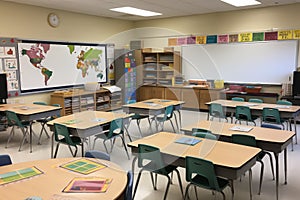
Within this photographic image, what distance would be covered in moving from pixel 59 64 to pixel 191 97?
13.0ft

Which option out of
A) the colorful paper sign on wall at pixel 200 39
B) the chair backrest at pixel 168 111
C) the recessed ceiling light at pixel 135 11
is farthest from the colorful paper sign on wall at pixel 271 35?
the chair backrest at pixel 168 111

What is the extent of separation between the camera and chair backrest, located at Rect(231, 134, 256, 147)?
10.5 ft

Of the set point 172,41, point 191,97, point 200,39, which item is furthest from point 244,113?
point 172,41

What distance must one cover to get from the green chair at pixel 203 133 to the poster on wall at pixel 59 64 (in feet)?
15.7

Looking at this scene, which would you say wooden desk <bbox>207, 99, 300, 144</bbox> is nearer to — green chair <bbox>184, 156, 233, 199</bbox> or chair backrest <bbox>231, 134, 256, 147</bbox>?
chair backrest <bbox>231, 134, 256, 147</bbox>

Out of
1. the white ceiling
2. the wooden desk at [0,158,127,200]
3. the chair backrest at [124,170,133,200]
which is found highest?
the white ceiling

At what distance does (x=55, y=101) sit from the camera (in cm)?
719

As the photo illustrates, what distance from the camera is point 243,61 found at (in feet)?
25.7

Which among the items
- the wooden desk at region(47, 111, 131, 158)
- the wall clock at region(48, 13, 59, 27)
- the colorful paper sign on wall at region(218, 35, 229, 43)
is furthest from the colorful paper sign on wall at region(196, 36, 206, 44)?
the wooden desk at region(47, 111, 131, 158)

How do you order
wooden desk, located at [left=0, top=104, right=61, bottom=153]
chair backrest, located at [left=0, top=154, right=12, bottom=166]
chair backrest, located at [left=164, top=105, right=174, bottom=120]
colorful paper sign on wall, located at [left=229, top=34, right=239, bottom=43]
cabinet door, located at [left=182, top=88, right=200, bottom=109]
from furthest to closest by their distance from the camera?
1. cabinet door, located at [left=182, top=88, right=200, bottom=109]
2. colorful paper sign on wall, located at [left=229, top=34, right=239, bottom=43]
3. chair backrest, located at [left=164, top=105, right=174, bottom=120]
4. wooden desk, located at [left=0, top=104, right=61, bottom=153]
5. chair backrest, located at [left=0, top=154, right=12, bottom=166]

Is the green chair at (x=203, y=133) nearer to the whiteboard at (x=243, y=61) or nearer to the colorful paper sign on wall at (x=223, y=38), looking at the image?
the whiteboard at (x=243, y=61)

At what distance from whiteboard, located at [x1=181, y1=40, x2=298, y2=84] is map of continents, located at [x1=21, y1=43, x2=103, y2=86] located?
2799 mm

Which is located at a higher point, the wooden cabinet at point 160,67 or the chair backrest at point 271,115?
the wooden cabinet at point 160,67

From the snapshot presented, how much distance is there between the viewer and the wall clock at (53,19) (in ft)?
23.1
